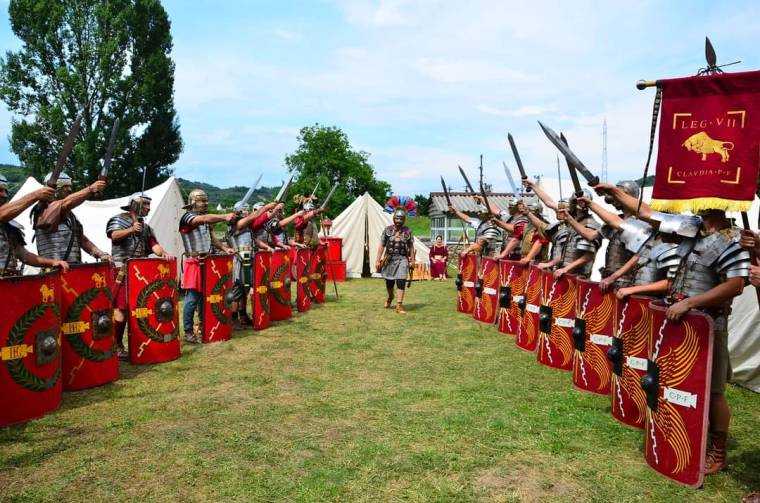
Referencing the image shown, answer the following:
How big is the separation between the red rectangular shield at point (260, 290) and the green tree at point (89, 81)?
1350 cm

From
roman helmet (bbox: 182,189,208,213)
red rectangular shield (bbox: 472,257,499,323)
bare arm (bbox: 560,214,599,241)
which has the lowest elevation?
red rectangular shield (bbox: 472,257,499,323)

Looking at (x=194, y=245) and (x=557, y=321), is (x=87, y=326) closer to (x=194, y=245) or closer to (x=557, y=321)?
(x=194, y=245)

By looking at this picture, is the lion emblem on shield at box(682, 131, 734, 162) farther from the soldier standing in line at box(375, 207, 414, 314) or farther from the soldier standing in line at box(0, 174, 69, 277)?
the soldier standing in line at box(375, 207, 414, 314)

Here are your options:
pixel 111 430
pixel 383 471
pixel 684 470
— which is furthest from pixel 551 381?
pixel 111 430

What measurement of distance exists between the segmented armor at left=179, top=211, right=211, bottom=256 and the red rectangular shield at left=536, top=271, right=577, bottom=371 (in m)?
4.48

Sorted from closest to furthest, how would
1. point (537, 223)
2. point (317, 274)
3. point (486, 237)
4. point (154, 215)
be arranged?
1. point (537, 223)
2. point (486, 237)
3. point (317, 274)
4. point (154, 215)

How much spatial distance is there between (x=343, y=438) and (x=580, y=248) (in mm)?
3333

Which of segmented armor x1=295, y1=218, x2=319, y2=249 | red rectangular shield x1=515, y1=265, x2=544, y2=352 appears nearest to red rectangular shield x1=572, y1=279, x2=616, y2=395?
red rectangular shield x1=515, y1=265, x2=544, y2=352

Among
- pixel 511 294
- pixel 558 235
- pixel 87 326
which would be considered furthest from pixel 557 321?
pixel 87 326

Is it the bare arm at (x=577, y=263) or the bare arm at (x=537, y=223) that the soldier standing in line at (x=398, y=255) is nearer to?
the bare arm at (x=537, y=223)

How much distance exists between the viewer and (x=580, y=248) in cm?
580

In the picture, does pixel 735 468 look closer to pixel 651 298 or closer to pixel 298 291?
pixel 651 298

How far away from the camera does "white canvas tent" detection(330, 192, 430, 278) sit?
17.8 meters

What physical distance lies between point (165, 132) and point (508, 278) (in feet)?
60.3
